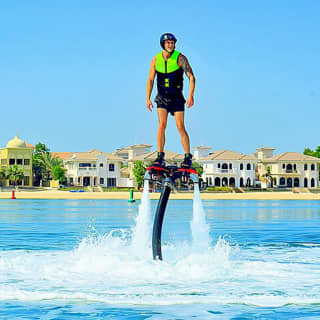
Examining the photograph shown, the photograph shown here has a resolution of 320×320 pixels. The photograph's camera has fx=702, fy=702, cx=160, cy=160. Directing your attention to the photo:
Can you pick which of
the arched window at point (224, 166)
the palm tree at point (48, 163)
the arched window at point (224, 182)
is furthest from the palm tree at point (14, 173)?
the arched window at point (224, 182)

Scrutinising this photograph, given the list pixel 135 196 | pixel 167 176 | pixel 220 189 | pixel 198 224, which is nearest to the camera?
pixel 167 176

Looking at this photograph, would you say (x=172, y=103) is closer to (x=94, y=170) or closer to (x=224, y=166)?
(x=94, y=170)

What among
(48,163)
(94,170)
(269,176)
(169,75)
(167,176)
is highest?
(48,163)

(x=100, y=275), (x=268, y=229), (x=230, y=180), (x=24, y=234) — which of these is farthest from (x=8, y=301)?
(x=230, y=180)

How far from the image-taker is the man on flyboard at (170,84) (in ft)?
57.5

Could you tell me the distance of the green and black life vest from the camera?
1766 centimetres

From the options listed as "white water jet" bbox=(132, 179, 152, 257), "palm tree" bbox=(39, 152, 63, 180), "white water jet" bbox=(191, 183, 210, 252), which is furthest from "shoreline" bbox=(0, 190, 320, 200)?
"white water jet" bbox=(191, 183, 210, 252)

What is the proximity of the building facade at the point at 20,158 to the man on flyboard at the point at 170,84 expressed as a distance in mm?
131132

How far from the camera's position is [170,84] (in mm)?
17688

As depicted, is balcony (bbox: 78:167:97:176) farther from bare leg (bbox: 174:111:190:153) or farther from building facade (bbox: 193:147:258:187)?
bare leg (bbox: 174:111:190:153)

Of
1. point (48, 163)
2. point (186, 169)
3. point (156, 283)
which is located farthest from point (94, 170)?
point (186, 169)

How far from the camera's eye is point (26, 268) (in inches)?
862

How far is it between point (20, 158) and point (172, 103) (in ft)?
438

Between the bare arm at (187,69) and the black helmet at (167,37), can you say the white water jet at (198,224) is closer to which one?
the bare arm at (187,69)
